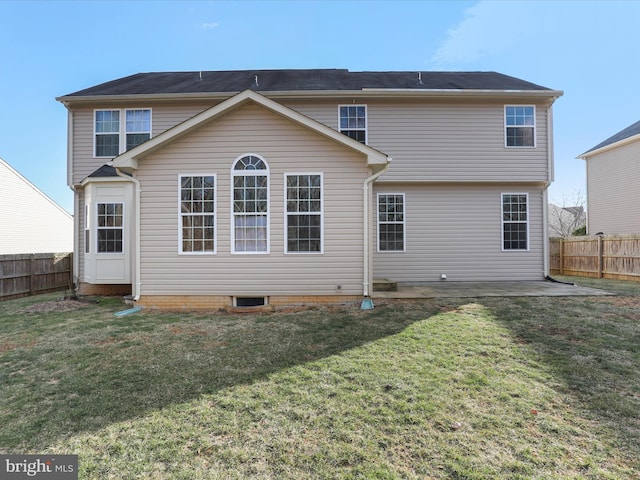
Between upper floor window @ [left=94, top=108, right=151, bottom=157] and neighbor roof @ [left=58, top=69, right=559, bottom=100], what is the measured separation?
25.2 inches

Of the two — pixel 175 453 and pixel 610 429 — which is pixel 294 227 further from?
pixel 610 429

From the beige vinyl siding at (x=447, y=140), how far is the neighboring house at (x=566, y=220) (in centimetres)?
2599

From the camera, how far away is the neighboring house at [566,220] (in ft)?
105

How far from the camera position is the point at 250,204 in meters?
7.80

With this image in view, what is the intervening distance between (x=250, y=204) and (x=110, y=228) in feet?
16.7

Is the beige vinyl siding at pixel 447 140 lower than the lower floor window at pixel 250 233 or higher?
higher

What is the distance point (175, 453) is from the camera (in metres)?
2.68

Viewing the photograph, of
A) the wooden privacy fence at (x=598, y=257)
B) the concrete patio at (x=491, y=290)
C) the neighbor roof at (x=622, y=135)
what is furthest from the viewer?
the neighbor roof at (x=622, y=135)

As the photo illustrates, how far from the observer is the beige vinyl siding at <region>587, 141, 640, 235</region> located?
1558 cm

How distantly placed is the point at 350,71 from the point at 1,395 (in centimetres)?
1430

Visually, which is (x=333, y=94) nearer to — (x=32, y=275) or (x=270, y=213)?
(x=270, y=213)

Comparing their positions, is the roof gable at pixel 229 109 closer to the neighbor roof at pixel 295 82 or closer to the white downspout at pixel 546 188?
the neighbor roof at pixel 295 82

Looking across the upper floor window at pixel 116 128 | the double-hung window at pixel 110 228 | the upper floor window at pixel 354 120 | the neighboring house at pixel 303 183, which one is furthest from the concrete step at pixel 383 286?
the upper floor window at pixel 116 128

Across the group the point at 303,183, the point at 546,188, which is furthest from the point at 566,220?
the point at 303,183
